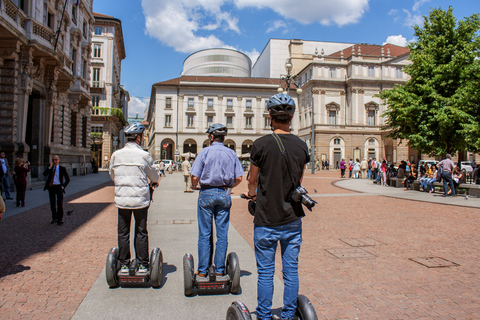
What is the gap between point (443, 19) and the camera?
2100 cm

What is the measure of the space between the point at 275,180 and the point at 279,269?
2.63 meters

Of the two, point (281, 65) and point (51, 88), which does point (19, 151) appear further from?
point (281, 65)

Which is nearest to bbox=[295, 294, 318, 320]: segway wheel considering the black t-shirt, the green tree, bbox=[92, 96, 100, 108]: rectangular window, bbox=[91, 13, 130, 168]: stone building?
the black t-shirt

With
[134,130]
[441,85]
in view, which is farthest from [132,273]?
[441,85]

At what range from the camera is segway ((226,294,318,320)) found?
8.61 ft

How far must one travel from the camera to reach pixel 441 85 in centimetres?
2081

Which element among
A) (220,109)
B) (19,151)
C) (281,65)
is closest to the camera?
(19,151)

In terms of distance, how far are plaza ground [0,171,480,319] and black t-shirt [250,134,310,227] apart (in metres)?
1.33

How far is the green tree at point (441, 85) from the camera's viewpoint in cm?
1992

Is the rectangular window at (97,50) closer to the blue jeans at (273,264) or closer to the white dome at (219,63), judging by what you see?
the white dome at (219,63)

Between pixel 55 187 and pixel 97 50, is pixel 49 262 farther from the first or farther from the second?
pixel 97 50

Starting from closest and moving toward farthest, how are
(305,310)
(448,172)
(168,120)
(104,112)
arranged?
(305,310) → (448,172) → (104,112) → (168,120)

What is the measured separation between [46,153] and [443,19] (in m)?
24.3

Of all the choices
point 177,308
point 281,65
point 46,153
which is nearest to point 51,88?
point 46,153
